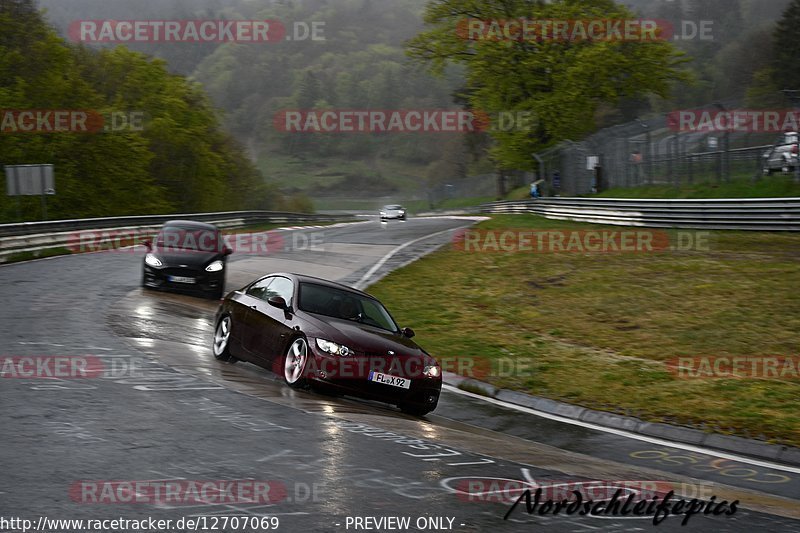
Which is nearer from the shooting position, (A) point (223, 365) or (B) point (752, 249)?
(A) point (223, 365)

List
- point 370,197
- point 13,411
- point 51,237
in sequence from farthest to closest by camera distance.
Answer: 1. point 370,197
2. point 51,237
3. point 13,411

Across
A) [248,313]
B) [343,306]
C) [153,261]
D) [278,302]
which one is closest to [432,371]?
[343,306]

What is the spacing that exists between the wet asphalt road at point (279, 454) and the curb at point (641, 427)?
53 cm

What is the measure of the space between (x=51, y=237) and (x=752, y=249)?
20839 millimetres

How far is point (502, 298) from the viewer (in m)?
21.2

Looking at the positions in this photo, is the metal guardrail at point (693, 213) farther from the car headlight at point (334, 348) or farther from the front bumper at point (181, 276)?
the car headlight at point (334, 348)

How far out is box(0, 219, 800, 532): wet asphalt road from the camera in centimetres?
565

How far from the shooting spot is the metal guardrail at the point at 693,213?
84.6 feet

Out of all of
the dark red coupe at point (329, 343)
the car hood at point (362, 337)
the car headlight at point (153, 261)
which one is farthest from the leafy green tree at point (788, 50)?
the car hood at point (362, 337)

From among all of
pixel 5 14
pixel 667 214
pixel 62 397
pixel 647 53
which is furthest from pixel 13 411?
pixel 5 14

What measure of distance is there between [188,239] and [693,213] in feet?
55.8

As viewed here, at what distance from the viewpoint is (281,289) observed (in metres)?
11.9

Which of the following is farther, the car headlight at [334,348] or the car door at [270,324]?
the car door at [270,324]

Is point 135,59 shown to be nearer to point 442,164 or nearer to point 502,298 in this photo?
point 502,298
